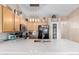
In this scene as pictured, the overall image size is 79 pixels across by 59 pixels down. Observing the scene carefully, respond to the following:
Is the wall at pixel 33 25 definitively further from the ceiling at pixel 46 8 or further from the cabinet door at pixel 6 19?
the cabinet door at pixel 6 19

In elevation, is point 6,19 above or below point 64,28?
above

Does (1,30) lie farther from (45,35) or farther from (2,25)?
(45,35)

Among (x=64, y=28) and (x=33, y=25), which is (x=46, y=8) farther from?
(x=64, y=28)

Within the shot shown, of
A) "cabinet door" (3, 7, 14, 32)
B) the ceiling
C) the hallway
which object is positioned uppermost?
the ceiling

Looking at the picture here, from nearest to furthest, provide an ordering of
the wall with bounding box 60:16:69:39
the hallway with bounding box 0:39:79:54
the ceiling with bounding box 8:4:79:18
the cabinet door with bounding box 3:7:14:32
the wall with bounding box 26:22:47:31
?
the hallway with bounding box 0:39:79:54 < the cabinet door with bounding box 3:7:14:32 < the ceiling with bounding box 8:4:79:18 < the wall with bounding box 26:22:47:31 < the wall with bounding box 60:16:69:39

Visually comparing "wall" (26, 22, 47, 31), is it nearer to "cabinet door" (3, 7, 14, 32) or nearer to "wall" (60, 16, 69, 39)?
"wall" (60, 16, 69, 39)

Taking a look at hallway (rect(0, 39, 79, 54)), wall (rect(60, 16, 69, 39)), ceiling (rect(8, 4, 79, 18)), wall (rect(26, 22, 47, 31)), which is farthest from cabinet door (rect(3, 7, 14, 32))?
wall (rect(60, 16, 69, 39))

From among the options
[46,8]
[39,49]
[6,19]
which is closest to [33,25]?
[46,8]

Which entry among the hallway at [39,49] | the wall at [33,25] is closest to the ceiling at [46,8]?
the wall at [33,25]

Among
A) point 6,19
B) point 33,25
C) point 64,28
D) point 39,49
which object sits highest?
point 33,25
